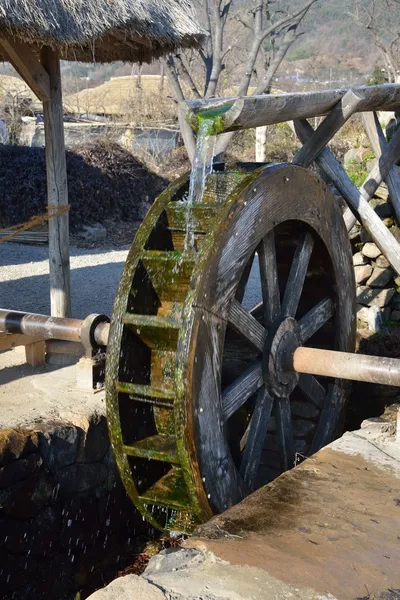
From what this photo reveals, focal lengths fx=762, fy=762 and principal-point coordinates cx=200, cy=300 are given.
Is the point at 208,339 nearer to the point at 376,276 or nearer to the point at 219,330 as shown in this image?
the point at 219,330

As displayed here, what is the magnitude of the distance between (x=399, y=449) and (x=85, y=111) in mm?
17335

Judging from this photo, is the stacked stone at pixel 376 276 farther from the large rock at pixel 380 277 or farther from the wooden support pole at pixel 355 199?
the wooden support pole at pixel 355 199

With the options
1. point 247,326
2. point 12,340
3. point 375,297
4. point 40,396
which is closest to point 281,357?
point 247,326

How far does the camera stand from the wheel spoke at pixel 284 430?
13.2 feet

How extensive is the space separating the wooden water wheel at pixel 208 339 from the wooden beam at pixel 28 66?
245 centimetres

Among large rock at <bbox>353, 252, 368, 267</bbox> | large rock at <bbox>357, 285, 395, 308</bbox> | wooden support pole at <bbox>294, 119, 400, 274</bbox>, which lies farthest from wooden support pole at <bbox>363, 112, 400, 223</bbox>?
large rock at <bbox>357, 285, 395, 308</bbox>

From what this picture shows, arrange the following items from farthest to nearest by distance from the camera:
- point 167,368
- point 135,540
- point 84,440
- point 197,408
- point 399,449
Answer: point 135,540 → point 84,440 → point 167,368 → point 399,449 → point 197,408

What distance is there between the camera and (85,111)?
1944 centimetres

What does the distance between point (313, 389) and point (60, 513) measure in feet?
5.60

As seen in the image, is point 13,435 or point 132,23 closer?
point 13,435

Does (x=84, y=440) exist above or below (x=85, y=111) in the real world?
below

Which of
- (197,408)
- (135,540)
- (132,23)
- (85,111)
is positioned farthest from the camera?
(85,111)

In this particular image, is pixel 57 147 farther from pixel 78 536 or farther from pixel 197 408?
pixel 197 408

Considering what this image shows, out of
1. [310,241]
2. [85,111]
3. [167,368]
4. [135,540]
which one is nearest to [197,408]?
[167,368]
